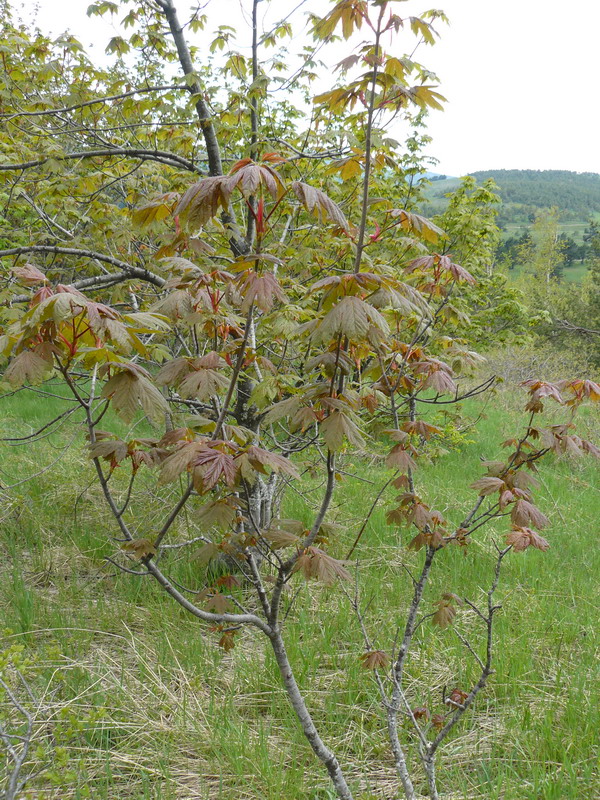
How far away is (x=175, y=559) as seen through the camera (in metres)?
3.61

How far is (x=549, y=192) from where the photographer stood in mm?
102062

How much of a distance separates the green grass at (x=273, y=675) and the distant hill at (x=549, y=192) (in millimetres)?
84345

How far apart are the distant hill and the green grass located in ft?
277

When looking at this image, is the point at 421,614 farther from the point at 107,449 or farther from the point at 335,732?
the point at 107,449

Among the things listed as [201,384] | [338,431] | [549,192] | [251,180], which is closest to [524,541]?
[338,431]

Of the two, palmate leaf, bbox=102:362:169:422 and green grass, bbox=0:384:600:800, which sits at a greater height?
palmate leaf, bbox=102:362:169:422

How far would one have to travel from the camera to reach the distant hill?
289 ft

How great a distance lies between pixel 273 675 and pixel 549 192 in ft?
394

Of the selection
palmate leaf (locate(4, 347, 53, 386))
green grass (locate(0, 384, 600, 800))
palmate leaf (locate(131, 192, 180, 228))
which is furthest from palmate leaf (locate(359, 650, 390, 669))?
palmate leaf (locate(131, 192, 180, 228))

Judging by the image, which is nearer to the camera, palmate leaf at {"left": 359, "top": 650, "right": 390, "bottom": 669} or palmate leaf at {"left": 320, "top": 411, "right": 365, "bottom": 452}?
palmate leaf at {"left": 320, "top": 411, "right": 365, "bottom": 452}

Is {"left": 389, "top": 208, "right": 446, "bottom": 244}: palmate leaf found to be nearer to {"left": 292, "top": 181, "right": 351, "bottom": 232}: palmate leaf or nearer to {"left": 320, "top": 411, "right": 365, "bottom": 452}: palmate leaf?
{"left": 292, "top": 181, "right": 351, "bottom": 232}: palmate leaf

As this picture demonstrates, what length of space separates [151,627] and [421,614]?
5.25ft

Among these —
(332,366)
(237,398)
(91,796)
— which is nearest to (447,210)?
(237,398)

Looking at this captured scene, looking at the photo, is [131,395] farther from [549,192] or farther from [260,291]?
[549,192]
